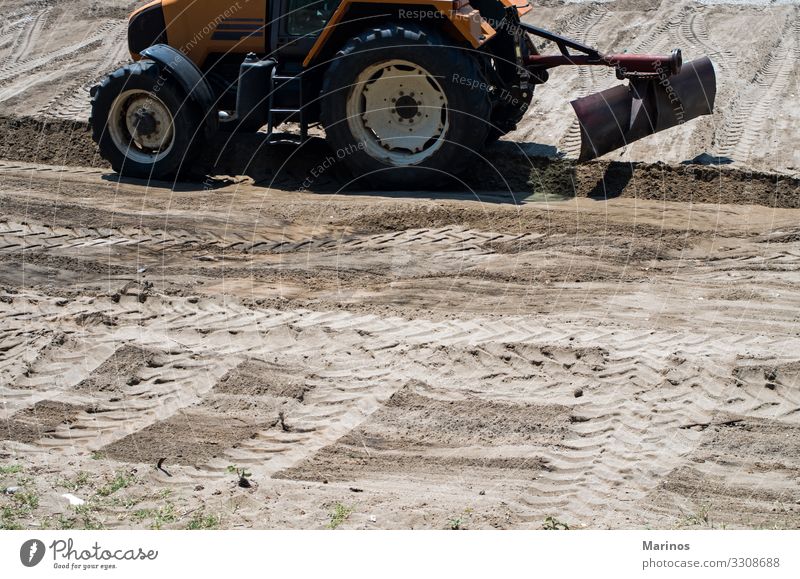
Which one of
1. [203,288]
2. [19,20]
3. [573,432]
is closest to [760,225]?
[573,432]

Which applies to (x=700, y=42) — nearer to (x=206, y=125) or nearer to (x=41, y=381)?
(x=206, y=125)

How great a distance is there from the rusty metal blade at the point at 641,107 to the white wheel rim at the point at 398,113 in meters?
1.39

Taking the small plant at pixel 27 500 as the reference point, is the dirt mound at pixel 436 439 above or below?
below

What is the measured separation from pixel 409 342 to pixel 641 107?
4.44 metres

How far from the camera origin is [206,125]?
1135 centimetres

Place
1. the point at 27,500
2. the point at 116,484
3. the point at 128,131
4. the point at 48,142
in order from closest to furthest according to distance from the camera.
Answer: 1. the point at 27,500
2. the point at 116,484
3. the point at 128,131
4. the point at 48,142

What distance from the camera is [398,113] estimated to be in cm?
1095

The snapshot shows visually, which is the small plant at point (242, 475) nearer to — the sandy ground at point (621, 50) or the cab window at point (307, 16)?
the cab window at point (307, 16)

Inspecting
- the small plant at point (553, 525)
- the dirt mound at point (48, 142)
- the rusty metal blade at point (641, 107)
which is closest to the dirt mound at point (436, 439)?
the small plant at point (553, 525)

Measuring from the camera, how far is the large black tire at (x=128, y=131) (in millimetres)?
11234

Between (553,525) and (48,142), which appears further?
(48,142)

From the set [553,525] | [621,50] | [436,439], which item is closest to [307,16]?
[436,439]

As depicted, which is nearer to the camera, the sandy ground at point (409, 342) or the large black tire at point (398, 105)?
the sandy ground at point (409, 342)

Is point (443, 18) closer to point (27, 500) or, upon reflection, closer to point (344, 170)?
point (344, 170)
